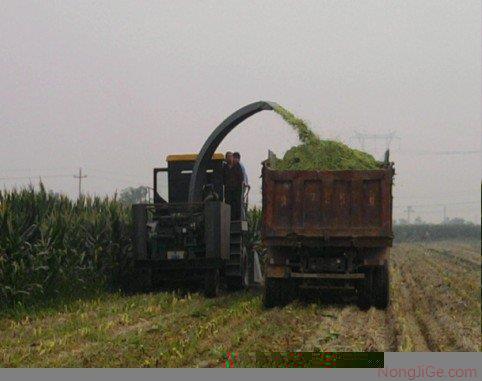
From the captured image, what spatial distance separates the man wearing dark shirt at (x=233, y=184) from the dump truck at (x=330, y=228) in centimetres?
331

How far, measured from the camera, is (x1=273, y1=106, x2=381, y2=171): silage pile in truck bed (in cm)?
1430

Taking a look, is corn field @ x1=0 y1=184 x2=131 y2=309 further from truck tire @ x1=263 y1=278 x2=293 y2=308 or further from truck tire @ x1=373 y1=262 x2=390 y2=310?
truck tire @ x1=373 y1=262 x2=390 y2=310

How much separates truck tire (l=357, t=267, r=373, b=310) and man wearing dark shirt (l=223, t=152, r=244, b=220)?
4287 mm

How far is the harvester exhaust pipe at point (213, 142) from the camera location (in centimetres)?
1711

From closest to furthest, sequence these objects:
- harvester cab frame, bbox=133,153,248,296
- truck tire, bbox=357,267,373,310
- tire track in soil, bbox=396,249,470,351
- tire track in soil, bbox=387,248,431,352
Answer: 1. tire track in soil, bbox=387,248,431,352
2. tire track in soil, bbox=396,249,470,351
3. truck tire, bbox=357,267,373,310
4. harvester cab frame, bbox=133,153,248,296

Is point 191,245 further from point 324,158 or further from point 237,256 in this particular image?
point 324,158

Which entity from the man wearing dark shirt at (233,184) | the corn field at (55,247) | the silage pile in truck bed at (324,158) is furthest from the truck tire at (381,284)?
the corn field at (55,247)

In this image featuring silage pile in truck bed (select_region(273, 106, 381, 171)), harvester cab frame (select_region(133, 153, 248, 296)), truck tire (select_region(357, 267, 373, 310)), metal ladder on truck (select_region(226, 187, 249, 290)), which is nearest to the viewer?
truck tire (select_region(357, 267, 373, 310))

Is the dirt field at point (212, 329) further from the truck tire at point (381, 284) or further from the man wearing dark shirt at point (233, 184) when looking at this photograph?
A: the man wearing dark shirt at point (233, 184)

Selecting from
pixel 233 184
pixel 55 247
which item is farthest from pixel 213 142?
pixel 55 247

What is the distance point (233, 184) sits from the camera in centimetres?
1753

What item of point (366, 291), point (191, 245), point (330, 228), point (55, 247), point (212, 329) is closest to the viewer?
point (212, 329)

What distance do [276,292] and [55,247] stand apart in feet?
15.6

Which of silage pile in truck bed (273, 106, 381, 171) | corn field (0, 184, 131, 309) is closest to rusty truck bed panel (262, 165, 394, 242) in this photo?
silage pile in truck bed (273, 106, 381, 171)
